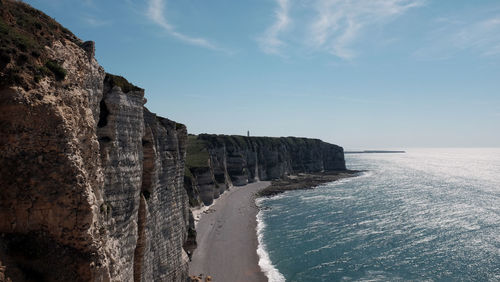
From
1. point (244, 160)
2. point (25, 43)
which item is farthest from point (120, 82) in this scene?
point (244, 160)

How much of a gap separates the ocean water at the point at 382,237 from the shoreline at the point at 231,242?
1.11m

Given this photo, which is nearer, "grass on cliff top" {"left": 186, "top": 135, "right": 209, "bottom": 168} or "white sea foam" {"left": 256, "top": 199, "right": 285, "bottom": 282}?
"white sea foam" {"left": 256, "top": 199, "right": 285, "bottom": 282}

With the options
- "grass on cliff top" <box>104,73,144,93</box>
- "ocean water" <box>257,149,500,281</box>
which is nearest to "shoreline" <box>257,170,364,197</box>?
"ocean water" <box>257,149,500,281</box>

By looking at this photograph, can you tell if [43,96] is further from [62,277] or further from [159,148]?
[159,148]

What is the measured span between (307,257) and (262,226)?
1985cm

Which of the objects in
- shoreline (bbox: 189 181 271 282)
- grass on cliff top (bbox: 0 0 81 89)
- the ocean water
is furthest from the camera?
shoreline (bbox: 189 181 271 282)

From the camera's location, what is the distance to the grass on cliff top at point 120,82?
19.2 m

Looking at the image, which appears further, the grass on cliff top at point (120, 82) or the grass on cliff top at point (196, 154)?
the grass on cliff top at point (196, 154)

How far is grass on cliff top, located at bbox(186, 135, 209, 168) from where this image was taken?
87.4m

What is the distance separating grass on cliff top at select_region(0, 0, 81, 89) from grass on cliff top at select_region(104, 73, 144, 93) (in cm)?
375

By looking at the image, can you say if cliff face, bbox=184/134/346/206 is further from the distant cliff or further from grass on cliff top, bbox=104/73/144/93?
the distant cliff

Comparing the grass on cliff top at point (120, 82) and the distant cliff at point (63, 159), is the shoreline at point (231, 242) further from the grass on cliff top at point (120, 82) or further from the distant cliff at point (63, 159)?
the grass on cliff top at point (120, 82)

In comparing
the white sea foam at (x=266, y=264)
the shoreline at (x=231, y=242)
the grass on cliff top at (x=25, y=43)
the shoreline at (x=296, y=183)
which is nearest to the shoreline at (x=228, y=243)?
the shoreline at (x=231, y=242)

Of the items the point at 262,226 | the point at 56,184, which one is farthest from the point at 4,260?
the point at 262,226
